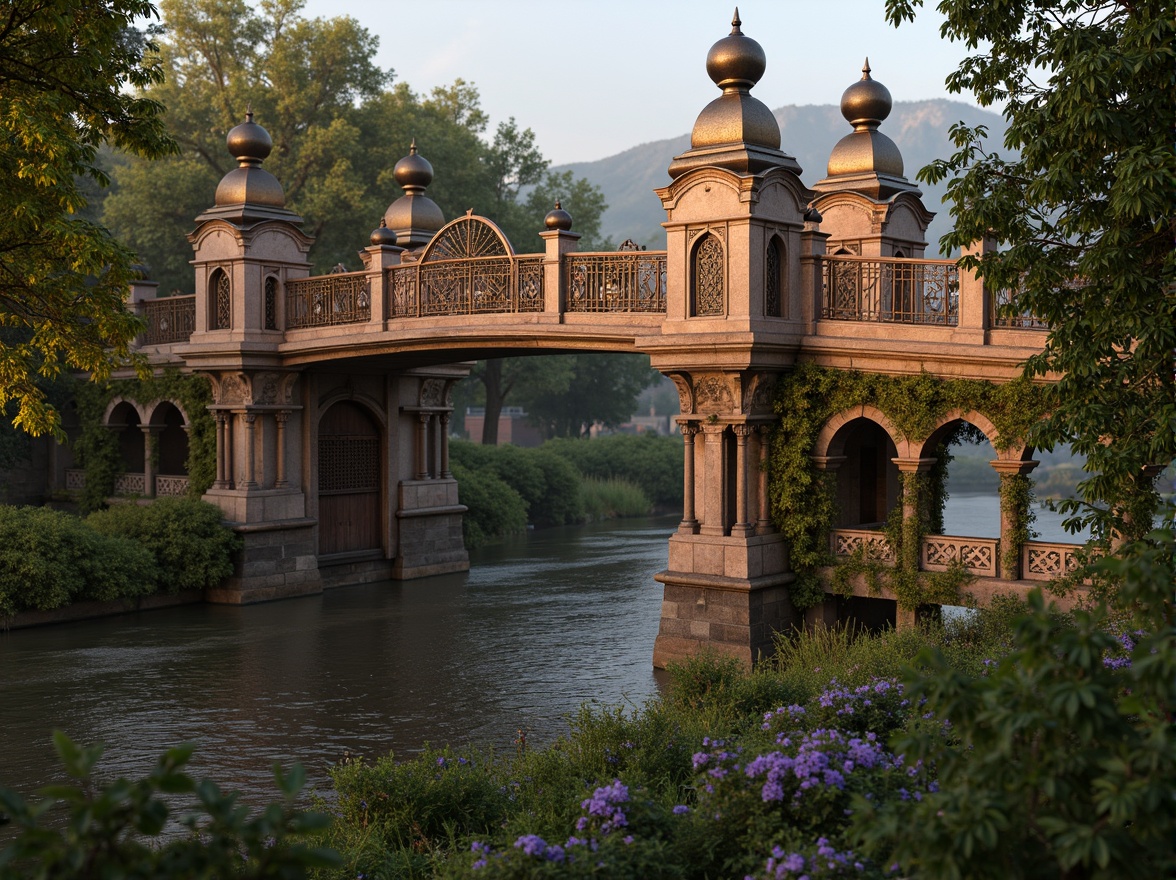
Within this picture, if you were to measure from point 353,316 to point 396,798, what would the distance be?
43.6 feet

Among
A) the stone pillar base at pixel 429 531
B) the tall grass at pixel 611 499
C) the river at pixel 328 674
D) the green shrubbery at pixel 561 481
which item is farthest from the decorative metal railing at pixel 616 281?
the tall grass at pixel 611 499

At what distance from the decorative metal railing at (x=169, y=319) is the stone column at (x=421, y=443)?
14.5 ft

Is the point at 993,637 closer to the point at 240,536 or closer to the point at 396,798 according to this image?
the point at 396,798

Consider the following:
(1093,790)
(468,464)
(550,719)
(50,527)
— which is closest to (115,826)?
(1093,790)

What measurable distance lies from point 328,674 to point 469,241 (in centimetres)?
653

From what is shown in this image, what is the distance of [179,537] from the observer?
2030 cm

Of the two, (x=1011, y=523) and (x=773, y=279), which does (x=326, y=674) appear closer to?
(x=773, y=279)

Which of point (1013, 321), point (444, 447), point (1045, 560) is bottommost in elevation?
point (1045, 560)

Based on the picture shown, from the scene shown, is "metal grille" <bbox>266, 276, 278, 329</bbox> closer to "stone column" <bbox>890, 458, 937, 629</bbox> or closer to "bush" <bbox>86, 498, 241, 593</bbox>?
"bush" <bbox>86, 498, 241, 593</bbox>

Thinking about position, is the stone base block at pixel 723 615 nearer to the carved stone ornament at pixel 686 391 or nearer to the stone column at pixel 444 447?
the carved stone ornament at pixel 686 391

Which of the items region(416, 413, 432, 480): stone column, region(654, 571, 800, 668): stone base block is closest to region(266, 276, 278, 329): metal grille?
region(416, 413, 432, 480): stone column

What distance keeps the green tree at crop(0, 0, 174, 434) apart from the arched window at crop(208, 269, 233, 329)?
8.60 meters

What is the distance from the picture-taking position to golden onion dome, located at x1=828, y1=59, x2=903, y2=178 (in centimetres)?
1738

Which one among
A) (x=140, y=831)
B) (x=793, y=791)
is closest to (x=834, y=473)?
(x=793, y=791)
